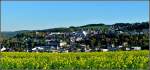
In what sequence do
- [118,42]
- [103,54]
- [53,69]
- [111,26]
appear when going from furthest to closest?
[103,54], [118,42], [111,26], [53,69]

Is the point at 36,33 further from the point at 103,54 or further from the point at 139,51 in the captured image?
the point at 139,51

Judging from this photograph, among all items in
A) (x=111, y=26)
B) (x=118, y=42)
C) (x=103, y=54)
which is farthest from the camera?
(x=103, y=54)

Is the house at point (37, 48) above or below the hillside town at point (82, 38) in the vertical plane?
below

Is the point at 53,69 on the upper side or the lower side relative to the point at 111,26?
lower

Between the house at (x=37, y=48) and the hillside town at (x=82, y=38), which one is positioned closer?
the hillside town at (x=82, y=38)

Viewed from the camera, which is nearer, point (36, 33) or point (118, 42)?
point (36, 33)

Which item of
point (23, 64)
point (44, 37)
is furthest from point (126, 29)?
point (23, 64)

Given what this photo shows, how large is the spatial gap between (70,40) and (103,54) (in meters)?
3.11

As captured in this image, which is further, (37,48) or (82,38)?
(37,48)

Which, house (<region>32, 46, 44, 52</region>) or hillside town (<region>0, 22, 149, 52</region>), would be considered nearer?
hillside town (<region>0, 22, 149, 52</region>)

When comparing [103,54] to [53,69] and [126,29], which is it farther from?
[53,69]

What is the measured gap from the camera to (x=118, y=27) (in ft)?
52.9

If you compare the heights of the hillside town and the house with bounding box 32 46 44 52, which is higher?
the hillside town

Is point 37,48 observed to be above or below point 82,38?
below
